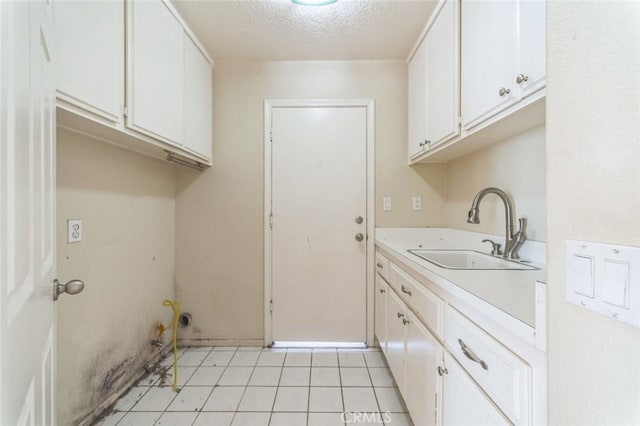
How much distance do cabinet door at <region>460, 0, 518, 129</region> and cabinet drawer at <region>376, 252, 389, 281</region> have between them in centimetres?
98

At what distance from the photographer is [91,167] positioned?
1.44 m

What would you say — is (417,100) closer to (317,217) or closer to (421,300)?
(317,217)

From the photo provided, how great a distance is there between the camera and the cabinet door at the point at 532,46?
0.91 metres

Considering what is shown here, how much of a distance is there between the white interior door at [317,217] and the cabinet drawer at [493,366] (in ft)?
4.46

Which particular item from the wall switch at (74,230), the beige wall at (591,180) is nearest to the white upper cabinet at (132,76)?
the wall switch at (74,230)

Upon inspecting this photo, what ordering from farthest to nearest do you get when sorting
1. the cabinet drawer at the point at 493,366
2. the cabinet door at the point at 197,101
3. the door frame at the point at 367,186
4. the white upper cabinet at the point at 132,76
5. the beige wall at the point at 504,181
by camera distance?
the door frame at the point at 367,186
the cabinet door at the point at 197,101
the beige wall at the point at 504,181
the white upper cabinet at the point at 132,76
the cabinet drawer at the point at 493,366

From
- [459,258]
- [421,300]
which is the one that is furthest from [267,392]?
[459,258]

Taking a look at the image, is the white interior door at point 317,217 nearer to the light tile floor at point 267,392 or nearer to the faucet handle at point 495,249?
the light tile floor at point 267,392

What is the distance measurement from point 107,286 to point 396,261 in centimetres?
167

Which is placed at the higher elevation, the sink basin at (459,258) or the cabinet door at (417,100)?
the cabinet door at (417,100)

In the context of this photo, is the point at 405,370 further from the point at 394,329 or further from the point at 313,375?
the point at 313,375

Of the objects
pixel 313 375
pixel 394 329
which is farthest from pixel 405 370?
pixel 313 375

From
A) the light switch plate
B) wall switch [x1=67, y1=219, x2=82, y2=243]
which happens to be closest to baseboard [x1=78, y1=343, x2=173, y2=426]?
wall switch [x1=67, y1=219, x2=82, y2=243]

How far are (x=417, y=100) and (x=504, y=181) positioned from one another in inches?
33.6
